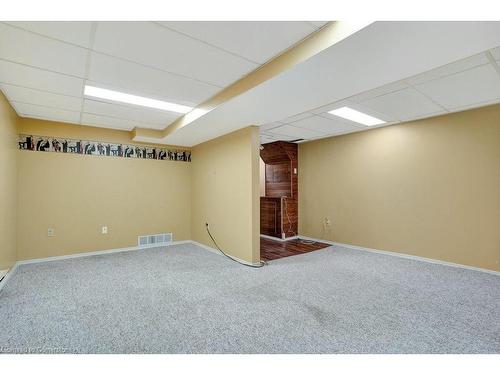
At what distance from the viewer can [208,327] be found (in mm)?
2123

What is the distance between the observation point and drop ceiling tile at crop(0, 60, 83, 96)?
7.95ft

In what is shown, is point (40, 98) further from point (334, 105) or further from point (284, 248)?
point (284, 248)

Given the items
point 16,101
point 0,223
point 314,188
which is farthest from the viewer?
point 314,188

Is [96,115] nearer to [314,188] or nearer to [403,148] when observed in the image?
[314,188]

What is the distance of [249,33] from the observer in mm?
1867

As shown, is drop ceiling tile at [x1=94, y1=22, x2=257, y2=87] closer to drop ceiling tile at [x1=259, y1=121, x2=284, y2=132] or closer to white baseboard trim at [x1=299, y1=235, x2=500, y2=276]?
drop ceiling tile at [x1=259, y1=121, x2=284, y2=132]

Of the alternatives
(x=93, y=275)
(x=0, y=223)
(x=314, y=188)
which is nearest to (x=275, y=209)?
(x=314, y=188)

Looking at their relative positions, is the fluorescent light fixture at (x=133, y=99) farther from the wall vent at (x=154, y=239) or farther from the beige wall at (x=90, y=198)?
the wall vent at (x=154, y=239)

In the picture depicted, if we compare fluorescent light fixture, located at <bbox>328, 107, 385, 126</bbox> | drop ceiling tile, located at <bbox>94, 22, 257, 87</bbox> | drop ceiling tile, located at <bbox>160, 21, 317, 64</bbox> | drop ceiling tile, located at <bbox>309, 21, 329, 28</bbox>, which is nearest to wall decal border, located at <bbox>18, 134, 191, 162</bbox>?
drop ceiling tile, located at <bbox>94, 22, 257, 87</bbox>

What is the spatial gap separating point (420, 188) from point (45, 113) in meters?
6.27

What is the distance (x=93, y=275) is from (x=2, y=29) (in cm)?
299

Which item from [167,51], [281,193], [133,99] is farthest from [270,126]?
[167,51]

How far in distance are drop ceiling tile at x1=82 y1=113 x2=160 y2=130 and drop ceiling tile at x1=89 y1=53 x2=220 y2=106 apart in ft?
4.69

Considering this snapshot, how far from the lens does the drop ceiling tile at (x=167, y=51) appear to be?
184 cm
